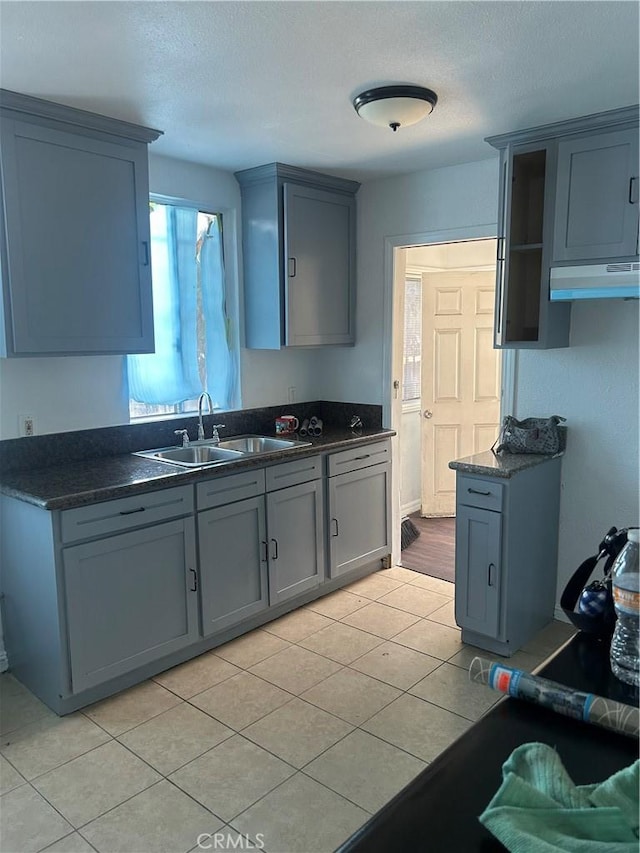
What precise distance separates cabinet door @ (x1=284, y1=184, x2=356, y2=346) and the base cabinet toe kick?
82 centimetres

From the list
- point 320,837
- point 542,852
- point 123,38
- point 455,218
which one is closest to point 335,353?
point 455,218

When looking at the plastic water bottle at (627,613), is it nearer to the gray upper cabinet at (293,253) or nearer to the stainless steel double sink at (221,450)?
the stainless steel double sink at (221,450)

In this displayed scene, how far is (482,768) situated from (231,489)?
2236mm

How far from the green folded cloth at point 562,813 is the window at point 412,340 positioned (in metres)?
4.42

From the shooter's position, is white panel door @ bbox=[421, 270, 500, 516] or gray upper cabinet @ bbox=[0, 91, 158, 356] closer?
gray upper cabinet @ bbox=[0, 91, 158, 356]

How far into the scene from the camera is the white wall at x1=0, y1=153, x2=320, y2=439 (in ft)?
9.70

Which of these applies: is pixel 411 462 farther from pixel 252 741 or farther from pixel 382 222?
pixel 252 741

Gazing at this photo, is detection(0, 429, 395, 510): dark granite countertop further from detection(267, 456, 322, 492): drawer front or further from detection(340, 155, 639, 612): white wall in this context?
detection(340, 155, 639, 612): white wall

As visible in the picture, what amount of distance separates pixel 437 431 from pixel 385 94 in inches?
121

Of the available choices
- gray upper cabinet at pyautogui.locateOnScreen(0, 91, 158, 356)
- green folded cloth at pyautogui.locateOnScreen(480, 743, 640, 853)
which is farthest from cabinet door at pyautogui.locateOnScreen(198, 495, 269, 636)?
green folded cloth at pyautogui.locateOnScreen(480, 743, 640, 853)

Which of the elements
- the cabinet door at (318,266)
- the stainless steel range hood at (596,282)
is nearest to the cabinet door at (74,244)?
the cabinet door at (318,266)

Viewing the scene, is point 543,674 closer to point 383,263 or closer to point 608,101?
point 608,101

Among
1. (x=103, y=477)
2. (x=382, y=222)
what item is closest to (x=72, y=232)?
(x=103, y=477)

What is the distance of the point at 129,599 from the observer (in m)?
2.75
